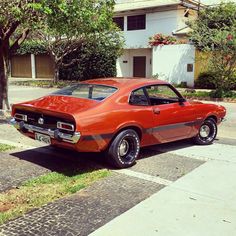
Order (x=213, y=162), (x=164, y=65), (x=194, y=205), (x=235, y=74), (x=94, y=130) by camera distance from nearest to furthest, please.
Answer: (x=194, y=205) < (x=94, y=130) < (x=213, y=162) < (x=235, y=74) < (x=164, y=65)

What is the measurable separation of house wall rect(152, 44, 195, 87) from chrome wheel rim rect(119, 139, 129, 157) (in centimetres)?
1568

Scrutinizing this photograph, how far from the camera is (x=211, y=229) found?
155 inches

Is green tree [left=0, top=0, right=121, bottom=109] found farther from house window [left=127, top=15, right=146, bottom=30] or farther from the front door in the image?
the front door

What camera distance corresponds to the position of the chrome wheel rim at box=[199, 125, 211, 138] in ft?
25.5

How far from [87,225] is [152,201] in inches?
40.4

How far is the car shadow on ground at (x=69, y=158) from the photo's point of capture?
19.6 ft

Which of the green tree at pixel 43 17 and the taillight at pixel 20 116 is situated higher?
the green tree at pixel 43 17

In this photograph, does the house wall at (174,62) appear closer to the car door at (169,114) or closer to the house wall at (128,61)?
the house wall at (128,61)

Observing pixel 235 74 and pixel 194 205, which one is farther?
pixel 235 74

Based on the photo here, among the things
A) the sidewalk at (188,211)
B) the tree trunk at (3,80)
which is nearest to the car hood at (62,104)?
the sidewalk at (188,211)

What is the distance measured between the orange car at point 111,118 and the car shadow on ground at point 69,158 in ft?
1.41

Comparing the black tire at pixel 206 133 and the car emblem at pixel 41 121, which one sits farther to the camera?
the black tire at pixel 206 133

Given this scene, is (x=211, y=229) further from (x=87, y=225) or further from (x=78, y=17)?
(x=78, y=17)

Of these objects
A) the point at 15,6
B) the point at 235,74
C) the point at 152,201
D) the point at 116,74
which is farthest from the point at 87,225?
the point at 116,74
